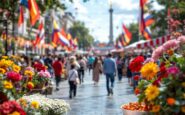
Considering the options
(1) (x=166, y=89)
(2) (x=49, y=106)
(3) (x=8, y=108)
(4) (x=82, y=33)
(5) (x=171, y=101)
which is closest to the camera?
(5) (x=171, y=101)

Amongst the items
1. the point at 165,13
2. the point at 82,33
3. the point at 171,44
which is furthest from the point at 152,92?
the point at 82,33

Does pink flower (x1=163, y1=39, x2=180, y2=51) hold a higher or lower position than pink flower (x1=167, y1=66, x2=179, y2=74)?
higher

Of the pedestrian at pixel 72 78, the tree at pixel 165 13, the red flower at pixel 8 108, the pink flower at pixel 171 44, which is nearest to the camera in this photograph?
the red flower at pixel 8 108

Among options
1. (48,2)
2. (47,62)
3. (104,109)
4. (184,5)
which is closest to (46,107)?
(104,109)

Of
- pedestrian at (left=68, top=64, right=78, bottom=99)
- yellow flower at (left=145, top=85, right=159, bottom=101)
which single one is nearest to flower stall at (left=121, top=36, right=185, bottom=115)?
yellow flower at (left=145, top=85, right=159, bottom=101)

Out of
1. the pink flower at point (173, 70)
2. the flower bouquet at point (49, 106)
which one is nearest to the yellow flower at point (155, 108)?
the pink flower at point (173, 70)

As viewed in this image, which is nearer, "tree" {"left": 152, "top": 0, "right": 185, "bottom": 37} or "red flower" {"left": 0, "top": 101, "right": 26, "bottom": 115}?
"red flower" {"left": 0, "top": 101, "right": 26, "bottom": 115}

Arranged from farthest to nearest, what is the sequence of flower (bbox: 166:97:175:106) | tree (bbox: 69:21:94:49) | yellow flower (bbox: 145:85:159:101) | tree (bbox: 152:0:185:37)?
tree (bbox: 69:21:94:49) → tree (bbox: 152:0:185:37) → yellow flower (bbox: 145:85:159:101) → flower (bbox: 166:97:175:106)

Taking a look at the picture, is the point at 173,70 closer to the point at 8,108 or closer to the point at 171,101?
the point at 171,101

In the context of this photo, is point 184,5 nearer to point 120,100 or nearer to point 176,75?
point 120,100

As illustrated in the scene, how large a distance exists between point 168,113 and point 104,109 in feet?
28.7

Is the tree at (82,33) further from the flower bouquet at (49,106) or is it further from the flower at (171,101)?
the flower at (171,101)

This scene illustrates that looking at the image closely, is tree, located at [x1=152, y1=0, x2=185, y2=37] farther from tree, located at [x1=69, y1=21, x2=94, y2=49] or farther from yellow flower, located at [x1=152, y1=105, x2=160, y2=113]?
tree, located at [x1=69, y1=21, x2=94, y2=49]

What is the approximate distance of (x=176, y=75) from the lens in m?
6.47
